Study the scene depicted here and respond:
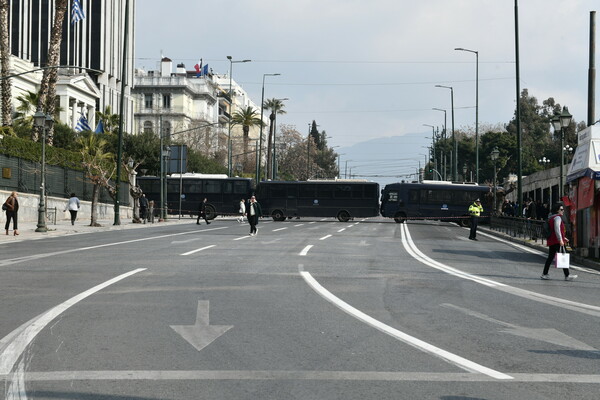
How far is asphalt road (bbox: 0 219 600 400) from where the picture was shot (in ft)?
19.8

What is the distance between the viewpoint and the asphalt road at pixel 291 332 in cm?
604

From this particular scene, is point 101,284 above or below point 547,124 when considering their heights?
below

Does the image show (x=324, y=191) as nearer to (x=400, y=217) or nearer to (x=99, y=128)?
(x=400, y=217)

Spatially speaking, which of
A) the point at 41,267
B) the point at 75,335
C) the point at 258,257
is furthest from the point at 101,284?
the point at 258,257

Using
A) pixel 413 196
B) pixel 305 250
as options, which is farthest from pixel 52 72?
pixel 413 196

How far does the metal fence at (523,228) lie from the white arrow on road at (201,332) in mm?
18477

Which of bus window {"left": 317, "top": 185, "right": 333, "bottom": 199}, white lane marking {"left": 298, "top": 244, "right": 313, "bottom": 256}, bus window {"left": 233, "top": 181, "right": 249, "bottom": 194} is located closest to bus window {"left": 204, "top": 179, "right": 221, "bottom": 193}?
bus window {"left": 233, "top": 181, "right": 249, "bottom": 194}

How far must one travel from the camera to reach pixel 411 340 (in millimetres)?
8086

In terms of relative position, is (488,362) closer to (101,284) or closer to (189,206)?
(101,284)

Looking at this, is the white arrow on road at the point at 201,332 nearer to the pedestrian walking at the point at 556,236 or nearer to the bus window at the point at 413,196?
the pedestrian walking at the point at 556,236

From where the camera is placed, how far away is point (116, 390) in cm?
577

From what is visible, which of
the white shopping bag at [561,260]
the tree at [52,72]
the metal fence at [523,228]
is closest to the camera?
the white shopping bag at [561,260]

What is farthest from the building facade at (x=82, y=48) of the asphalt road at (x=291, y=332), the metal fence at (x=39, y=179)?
the asphalt road at (x=291, y=332)

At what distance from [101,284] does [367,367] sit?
23.7 ft
